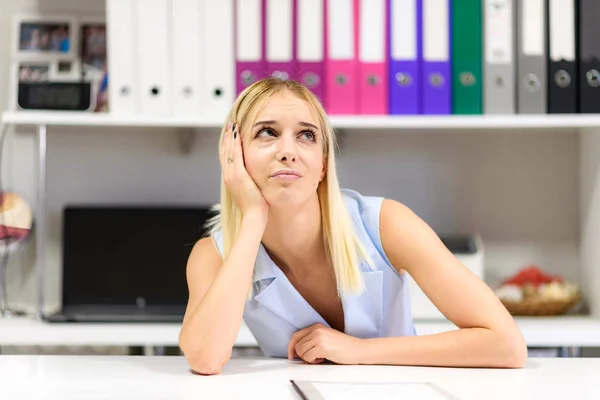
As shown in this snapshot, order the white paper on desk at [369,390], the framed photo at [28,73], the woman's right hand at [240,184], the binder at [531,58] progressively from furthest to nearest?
the framed photo at [28,73], the binder at [531,58], the woman's right hand at [240,184], the white paper on desk at [369,390]

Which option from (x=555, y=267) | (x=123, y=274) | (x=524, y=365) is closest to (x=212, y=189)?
(x=123, y=274)

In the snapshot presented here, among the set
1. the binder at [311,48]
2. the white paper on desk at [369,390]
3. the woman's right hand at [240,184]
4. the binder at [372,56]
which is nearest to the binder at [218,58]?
the binder at [311,48]

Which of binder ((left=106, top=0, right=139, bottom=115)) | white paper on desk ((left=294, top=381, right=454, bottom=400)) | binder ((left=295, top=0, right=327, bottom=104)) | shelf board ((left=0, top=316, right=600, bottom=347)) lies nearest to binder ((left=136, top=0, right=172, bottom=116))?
binder ((left=106, top=0, right=139, bottom=115))

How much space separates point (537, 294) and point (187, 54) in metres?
1.15

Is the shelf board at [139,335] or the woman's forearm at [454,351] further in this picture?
the shelf board at [139,335]

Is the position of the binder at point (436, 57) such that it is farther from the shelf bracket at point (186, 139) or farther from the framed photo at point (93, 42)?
the framed photo at point (93, 42)

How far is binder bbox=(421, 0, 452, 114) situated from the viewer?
1980mm

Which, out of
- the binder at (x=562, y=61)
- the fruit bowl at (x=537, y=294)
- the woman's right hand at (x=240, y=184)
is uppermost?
the binder at (x=562, y=61)

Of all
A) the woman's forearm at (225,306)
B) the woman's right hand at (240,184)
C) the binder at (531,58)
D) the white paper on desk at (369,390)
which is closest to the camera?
the white paper on desk at (369,390)

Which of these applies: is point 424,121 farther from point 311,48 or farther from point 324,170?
point 324,170

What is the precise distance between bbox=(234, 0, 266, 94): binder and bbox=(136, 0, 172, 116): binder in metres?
0.16

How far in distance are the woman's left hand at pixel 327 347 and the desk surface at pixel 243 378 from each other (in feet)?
0.08

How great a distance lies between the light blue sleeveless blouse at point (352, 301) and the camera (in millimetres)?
1299

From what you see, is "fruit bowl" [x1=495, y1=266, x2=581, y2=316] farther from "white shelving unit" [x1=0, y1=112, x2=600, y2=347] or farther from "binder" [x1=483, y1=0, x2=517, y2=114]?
"binder" [x1=483, y1=0, x2=517, y2=114]
